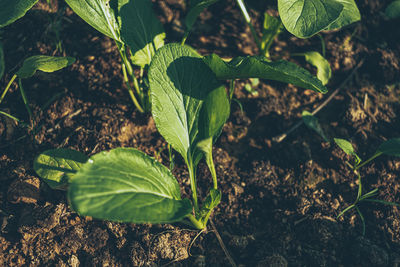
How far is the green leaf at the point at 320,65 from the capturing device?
1399 mm

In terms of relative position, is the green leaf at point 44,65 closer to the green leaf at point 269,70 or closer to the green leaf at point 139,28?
the green leaf at point 139,28

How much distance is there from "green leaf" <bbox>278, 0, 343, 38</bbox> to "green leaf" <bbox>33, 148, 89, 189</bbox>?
82 cm

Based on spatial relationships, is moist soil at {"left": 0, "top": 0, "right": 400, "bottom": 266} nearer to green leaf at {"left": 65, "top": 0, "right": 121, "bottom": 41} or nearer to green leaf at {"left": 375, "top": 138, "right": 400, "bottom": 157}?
green leaf at {"left": 375, "top": 138, "right": 400, "bottom": 157}

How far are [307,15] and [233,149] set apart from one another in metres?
0.59

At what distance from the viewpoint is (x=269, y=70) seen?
0.88 m

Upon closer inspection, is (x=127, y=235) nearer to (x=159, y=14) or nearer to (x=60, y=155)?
(x=60, y=155)

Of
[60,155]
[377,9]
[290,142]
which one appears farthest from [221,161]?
[377,9]

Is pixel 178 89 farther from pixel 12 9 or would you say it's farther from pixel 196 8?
pixel 12 9

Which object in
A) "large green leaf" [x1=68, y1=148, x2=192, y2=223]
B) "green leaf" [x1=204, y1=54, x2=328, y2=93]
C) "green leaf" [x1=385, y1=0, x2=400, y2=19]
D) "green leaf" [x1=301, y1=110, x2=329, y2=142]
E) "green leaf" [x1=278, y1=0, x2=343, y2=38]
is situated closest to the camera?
"large green leaf" [x1=68, y1=148, x2=192, y2=223]

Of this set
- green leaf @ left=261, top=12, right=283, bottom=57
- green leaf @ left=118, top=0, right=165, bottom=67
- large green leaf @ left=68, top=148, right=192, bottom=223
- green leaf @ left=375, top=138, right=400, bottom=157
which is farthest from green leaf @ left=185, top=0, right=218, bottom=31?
green leaf @ left=375, top=138, right=400, bottom=157

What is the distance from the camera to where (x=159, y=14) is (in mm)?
1559

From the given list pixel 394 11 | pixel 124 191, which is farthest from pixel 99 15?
pixel 394 11

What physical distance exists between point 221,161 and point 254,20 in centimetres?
81

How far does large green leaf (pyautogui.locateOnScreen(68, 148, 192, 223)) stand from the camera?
730 millimetres
